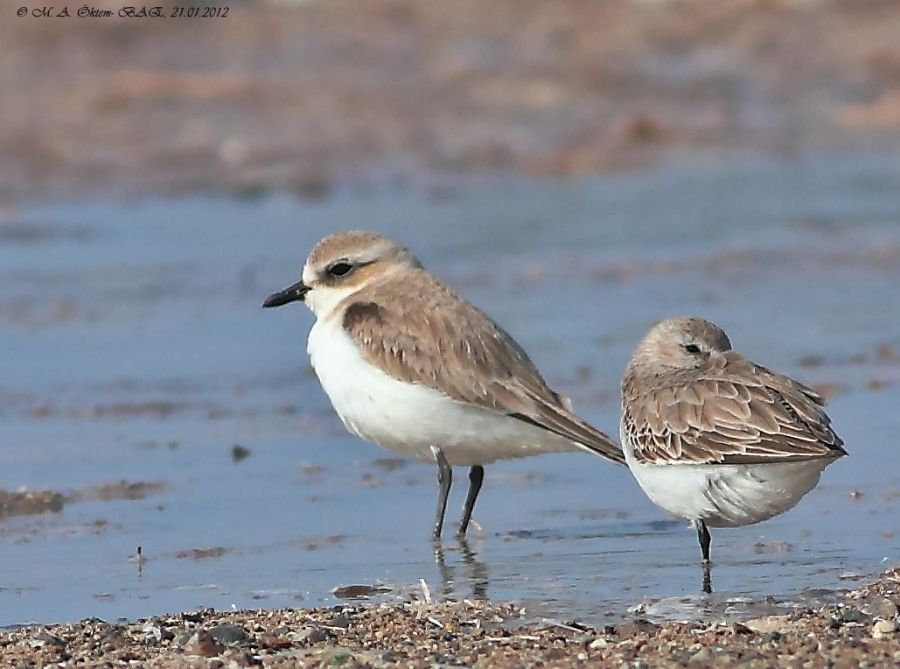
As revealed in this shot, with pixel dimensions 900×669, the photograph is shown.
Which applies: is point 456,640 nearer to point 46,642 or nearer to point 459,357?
point 46,642

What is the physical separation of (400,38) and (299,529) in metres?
14.8

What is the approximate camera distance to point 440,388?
7.69m

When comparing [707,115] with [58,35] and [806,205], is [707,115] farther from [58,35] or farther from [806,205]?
[58,35]

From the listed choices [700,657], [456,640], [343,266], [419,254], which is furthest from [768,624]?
[419,254]

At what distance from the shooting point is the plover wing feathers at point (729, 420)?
6180 millimetres

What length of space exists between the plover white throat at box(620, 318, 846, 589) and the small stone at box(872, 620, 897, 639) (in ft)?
2.79

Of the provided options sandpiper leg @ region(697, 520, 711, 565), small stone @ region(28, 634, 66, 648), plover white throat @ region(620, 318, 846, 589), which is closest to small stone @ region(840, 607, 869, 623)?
plover white throat @ region(620, 318, 846, 589)

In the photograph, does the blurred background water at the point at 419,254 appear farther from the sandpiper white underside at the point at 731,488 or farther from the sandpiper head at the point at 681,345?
the sandpiper head at the point at 681,345

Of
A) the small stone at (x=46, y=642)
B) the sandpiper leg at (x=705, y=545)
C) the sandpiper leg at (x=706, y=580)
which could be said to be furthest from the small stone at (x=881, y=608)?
A: the small stone at (x=46, y=642)

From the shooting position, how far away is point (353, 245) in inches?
324

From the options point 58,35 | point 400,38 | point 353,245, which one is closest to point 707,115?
point 400,38

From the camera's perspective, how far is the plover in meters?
7.60

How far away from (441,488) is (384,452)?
1.55 meters

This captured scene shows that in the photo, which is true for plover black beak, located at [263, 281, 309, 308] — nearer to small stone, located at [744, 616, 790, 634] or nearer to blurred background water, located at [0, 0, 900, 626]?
blurred background water, located at [0, 0, 900, 626]
